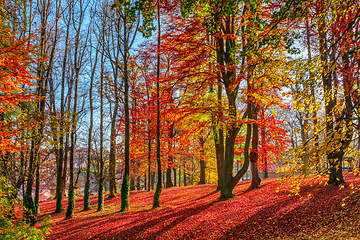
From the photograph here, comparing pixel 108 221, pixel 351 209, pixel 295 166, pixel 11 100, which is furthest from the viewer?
pixel 108 221

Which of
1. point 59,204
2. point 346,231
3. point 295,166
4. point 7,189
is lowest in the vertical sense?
point 59,204

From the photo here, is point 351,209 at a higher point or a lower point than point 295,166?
lower

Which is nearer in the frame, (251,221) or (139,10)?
(139,10)

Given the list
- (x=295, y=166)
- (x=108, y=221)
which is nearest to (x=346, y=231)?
(x=295, y=166)

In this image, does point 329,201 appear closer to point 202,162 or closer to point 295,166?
point 295,166

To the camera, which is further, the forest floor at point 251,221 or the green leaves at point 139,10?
the forest floor at point 251,221

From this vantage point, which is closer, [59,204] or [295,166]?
[295,166]

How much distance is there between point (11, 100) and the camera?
4664mm

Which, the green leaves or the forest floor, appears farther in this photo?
the forest floor

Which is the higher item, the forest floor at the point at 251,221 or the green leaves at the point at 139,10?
the green leaves at the point at 139,10

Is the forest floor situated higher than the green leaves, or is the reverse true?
the green leaves

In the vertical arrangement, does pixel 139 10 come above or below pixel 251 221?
above

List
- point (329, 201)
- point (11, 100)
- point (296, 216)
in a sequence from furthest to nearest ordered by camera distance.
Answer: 1. point (329, 201)
2. point (296, 216)
3. point (11, 100)

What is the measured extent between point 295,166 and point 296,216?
3.79 metres
